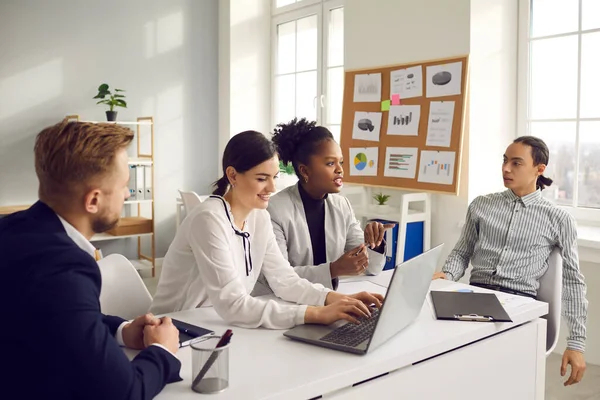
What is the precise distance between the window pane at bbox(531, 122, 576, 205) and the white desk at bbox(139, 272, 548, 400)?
1855 millimetres

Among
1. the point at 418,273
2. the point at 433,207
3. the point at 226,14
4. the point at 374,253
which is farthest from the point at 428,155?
the point at 226,14

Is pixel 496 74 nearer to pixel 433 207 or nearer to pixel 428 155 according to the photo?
pixel 428 155

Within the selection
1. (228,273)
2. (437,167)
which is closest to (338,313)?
(228,273)

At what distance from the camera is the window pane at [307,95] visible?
17.3ft

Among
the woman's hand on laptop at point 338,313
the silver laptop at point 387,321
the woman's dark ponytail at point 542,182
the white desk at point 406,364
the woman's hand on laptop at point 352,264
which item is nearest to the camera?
the white desk at point 406,364

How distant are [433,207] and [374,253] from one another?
1667 mm

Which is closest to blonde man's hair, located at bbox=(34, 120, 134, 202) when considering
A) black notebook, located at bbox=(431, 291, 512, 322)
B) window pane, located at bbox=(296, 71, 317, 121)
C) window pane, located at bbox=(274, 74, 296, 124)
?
black notebook, located at bbox=(431, 291, 512, 322)

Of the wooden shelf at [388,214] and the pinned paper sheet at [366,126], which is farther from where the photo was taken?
the pinned paper sheet at [366,126]

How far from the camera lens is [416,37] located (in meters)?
3.84

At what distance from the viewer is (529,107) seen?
3691mm

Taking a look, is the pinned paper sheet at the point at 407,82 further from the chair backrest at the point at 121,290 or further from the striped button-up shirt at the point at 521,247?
the chair backrest at the point at 121,290

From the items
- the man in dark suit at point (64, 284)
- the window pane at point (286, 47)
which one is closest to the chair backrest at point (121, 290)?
the man in dark suit at point (64, 284)

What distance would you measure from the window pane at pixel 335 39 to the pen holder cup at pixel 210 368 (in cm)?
413

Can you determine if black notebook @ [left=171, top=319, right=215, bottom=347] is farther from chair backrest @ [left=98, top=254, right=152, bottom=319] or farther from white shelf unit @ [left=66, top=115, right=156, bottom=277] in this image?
white shelf unit @ [left=66, top=115, right=156, bottom=277]
